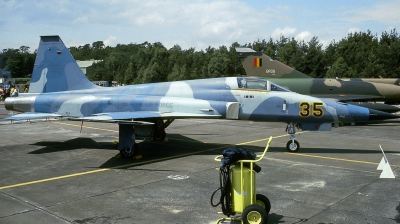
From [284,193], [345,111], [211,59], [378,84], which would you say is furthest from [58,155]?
[211,59]

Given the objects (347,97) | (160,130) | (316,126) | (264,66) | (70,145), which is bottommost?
(70,145)

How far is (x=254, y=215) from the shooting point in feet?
18.7

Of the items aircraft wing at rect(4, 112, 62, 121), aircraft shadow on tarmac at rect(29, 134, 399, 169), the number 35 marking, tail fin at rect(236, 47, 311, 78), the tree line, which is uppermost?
the tree line

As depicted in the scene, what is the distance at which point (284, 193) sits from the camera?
7.88m

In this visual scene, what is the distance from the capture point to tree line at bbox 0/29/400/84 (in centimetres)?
4041

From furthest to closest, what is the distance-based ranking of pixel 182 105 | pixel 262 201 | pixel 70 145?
pixel 70 145
pixel 182 105
pixel 262 201

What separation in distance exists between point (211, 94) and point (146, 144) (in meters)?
3.51

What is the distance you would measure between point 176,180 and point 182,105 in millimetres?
3870

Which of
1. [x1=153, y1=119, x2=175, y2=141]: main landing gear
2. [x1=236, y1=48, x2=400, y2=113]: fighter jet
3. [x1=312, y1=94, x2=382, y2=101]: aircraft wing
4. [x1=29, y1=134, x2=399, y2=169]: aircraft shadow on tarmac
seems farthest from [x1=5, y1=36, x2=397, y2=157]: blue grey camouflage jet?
[x1=236, y1=48, x2=400, y2=113]: fighter jet

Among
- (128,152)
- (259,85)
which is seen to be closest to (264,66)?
(259,85)

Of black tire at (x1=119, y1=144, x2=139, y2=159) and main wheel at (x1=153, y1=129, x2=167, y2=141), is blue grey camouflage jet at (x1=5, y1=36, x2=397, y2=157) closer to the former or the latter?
black tire at (x1=119, y1=144, x2=139, y2=159)

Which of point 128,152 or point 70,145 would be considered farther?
point 70,145

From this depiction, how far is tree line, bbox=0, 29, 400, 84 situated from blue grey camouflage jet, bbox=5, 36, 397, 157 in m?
30.8

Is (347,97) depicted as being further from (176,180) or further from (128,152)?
(176,180)
